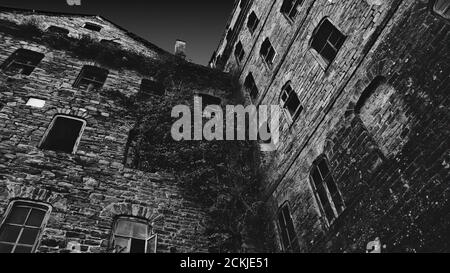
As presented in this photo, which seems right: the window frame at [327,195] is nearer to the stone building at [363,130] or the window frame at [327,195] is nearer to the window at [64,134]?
the stone building at [363,130]

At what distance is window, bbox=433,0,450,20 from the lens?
5422mm

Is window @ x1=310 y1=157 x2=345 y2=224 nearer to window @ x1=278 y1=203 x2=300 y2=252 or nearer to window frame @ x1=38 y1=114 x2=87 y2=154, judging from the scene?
window @ x1=278 y1=203 x2=300 y2=252

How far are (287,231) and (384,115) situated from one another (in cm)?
385

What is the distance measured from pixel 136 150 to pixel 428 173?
Result: 7.79 metres

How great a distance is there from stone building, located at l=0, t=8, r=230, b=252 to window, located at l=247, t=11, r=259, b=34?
13.2ft

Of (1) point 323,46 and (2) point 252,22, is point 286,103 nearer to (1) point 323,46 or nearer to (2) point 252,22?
(1) point 323,46

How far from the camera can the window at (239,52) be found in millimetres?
14899

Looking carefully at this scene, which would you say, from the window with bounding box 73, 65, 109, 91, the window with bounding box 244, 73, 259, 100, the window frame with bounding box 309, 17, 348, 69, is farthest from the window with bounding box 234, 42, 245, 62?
the window with bounding box 73, 65, 109, 91

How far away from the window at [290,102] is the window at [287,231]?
2.57 metres

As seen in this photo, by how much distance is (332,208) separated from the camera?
6.83 meters

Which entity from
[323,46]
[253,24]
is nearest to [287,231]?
[323,46]

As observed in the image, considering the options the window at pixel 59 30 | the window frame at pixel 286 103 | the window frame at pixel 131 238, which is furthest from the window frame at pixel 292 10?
the window at pixel 59 30
